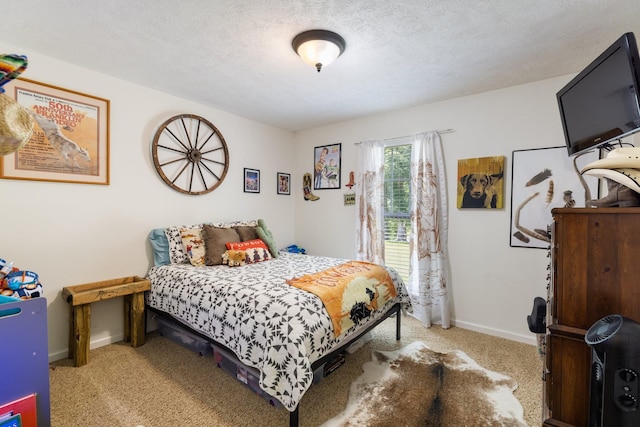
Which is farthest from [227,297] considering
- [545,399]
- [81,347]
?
[545,399]

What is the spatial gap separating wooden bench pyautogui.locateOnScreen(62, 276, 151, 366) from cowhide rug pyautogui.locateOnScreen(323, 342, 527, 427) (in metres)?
1.93

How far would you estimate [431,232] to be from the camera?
314cm

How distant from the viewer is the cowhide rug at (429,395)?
169cm

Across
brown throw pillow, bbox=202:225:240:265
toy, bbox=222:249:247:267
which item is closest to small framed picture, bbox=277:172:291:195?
brown throw pillow, bbox=202:225:240:265

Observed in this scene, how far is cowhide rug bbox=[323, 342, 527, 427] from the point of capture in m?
1.69

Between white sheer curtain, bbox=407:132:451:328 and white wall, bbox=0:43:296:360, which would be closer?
white wall, bbox=0:43:296:360

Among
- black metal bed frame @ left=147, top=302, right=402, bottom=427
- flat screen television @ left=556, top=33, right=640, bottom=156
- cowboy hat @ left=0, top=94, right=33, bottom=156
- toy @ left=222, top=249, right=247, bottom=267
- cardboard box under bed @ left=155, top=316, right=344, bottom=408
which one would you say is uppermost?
flat screen television @ left=556, top=33, right=640, bottom=156

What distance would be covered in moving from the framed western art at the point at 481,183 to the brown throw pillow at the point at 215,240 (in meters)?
2.50

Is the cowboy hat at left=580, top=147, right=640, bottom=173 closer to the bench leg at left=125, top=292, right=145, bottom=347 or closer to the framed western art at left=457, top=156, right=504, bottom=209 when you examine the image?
the framed western art at left=457, top=156, right=504, bottom=209

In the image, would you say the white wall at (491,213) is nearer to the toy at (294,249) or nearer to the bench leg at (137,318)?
the toy at (294,249)

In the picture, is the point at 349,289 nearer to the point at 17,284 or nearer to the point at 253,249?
the point at 253,249

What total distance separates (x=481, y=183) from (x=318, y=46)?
6.97 feet

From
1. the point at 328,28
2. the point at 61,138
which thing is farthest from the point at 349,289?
the point at 61,138

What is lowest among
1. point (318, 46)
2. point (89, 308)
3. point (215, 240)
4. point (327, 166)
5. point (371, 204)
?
point (89, 308)
